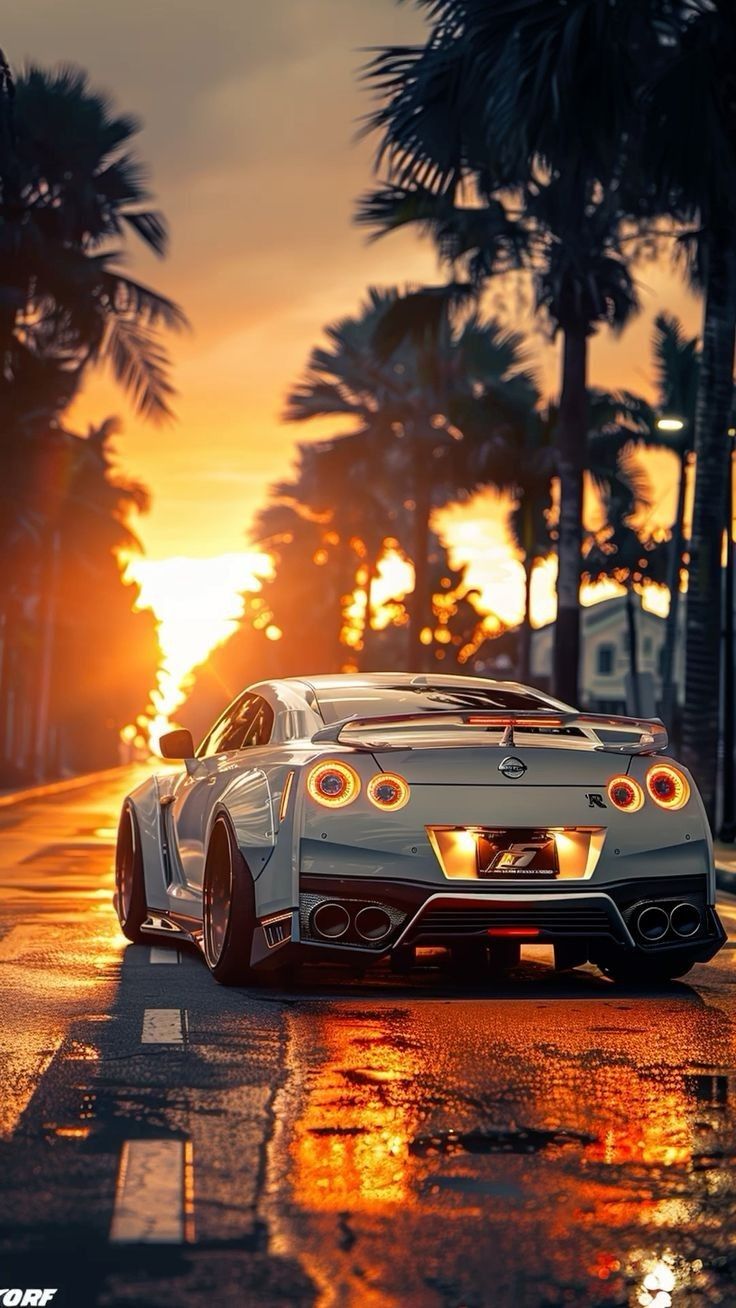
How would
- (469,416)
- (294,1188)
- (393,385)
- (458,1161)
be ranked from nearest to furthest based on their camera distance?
(294,1188) → (458,1161) → (469,416) → (393,385)

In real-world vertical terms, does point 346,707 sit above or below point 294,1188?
above

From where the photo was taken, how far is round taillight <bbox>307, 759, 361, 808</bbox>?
891 centimetres

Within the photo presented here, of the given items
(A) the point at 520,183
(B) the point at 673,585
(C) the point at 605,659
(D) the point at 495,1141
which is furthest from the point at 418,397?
(C) the point at 605,659

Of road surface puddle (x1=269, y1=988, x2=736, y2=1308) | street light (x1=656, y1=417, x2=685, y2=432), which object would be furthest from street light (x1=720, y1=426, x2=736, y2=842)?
road surface puddle (x1=269, y1=988, x2=736, y2=1308)

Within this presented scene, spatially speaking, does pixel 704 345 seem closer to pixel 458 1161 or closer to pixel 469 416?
pixel 469 416

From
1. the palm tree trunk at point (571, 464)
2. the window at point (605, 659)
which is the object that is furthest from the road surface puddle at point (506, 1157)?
the window at point (605, 659)

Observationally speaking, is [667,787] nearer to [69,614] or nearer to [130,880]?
[130,880]

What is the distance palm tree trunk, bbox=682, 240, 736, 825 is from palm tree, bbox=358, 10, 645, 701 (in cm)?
201

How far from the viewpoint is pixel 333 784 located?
29.4ft

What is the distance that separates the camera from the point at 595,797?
29.8 ft

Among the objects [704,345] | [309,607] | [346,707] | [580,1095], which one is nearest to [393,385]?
[704,345]

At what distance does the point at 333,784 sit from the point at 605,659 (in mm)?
91674

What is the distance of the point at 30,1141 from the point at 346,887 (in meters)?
2.91

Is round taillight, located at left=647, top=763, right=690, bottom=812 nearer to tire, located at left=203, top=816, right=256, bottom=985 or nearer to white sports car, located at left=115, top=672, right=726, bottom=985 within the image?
white sports car, located at left=115, top=672, right=726, bottom=985
